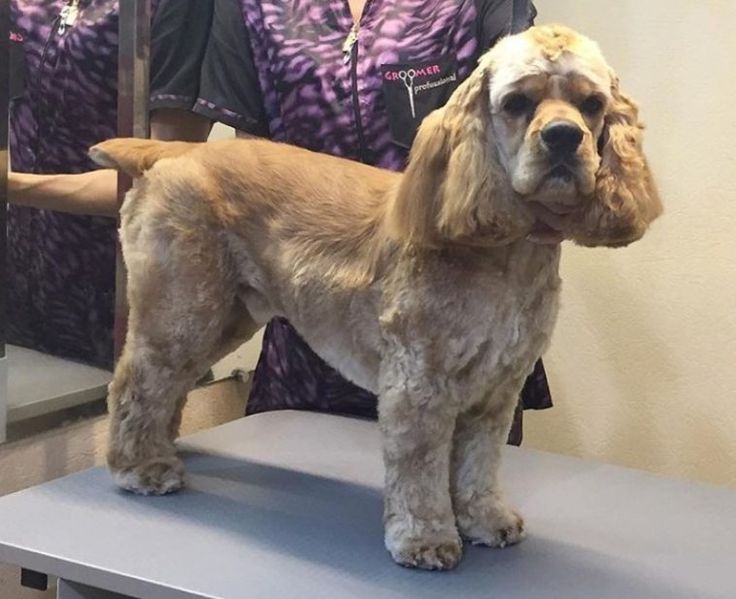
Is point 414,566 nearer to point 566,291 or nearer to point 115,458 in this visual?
point 115,458

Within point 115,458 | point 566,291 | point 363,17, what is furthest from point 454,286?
point 566,291

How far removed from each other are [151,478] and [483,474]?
1.40 feet

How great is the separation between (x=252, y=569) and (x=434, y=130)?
51 centimetres

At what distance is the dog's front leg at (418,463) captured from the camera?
1.10 m

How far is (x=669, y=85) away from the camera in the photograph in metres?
2.02

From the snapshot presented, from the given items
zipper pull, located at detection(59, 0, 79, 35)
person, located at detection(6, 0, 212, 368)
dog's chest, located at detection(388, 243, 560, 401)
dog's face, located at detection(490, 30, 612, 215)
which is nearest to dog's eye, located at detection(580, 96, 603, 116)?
dog's face, located at detection(490, 30, 612, 215)

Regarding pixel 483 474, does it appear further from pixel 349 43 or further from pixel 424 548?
pixel 349 43

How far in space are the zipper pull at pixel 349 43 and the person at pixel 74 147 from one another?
0.23 metres

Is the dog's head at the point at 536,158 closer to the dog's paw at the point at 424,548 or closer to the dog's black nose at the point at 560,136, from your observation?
the dog's black nose at the point at 560,136

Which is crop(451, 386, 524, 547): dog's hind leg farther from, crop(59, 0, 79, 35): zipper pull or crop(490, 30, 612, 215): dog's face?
crop(59, 0, 79, 35): zipper pull

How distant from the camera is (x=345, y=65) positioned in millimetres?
1565

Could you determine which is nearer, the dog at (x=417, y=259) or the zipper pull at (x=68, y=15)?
the dog at (x=417, y=259)

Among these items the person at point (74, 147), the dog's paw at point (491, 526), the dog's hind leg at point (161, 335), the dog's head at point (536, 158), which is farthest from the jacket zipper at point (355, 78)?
the dog's paw at point (491, 526)

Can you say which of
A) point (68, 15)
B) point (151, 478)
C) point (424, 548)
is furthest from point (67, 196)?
point (424, 548)
